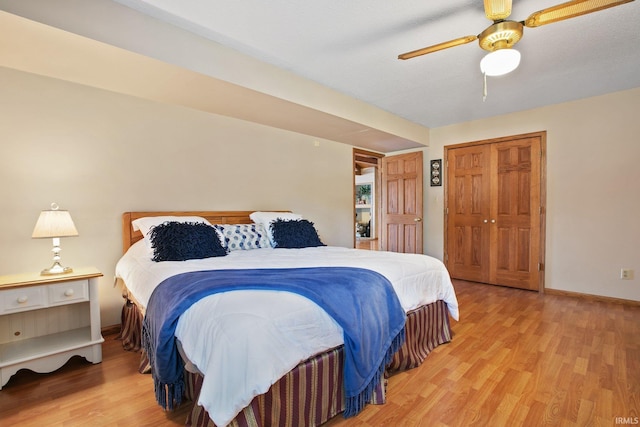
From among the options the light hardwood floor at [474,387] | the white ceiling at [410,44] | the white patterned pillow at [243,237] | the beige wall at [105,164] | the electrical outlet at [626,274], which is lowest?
the light hardwood floor at [474,387]

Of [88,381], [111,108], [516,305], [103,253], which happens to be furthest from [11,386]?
[516,305]

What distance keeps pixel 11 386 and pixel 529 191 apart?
537cm

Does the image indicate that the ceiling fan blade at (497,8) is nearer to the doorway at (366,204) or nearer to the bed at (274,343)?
the bed at (274,343)

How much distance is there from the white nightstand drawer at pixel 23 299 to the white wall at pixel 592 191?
5169 millimetres

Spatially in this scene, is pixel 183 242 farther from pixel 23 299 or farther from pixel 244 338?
pixel 244 338

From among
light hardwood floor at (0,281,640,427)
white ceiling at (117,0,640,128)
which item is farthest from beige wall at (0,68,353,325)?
white ceiling at (117,0,640,128)

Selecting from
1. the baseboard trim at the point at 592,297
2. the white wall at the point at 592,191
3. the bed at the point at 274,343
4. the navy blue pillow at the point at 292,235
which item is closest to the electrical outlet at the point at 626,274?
the white wall at the point at 592,191

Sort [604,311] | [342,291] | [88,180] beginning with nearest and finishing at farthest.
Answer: [342,291], [88,180], [604,311]

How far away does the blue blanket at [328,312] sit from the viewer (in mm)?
1493

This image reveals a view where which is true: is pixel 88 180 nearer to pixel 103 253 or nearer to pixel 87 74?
pixel 103 253

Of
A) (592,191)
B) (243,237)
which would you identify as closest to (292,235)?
(243,237)

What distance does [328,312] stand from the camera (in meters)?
1.49

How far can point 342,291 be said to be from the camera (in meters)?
1.62

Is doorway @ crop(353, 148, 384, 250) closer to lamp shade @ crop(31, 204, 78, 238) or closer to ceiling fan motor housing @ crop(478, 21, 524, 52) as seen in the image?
ceiling fan motor housing @ crop(478, 21, 524, 52)
